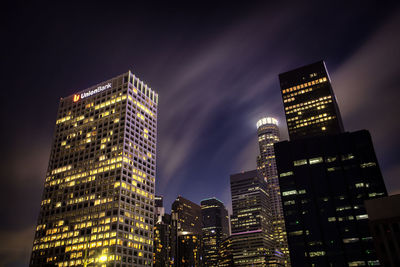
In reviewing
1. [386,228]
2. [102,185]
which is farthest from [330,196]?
[102,185]

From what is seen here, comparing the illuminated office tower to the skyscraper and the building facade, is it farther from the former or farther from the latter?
the building facade

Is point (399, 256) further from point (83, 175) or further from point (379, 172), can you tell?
point (83, 175)

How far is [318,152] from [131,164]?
337ft

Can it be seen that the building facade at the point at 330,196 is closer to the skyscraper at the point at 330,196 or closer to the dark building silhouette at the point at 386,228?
the skyscraper at the point at 330,196

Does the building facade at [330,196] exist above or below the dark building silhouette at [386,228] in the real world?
above

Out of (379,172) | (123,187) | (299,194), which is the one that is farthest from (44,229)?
(379,172)

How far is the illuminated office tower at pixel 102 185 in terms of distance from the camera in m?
154

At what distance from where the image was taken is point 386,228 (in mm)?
83812

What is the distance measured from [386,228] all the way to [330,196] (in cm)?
8395

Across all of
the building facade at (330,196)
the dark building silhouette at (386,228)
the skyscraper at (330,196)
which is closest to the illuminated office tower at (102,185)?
the skyscraper at (330,196)

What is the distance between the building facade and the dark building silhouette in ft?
232

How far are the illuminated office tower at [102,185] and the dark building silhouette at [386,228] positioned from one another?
106m

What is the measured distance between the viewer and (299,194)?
6737 inches

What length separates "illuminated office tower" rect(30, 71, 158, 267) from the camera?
153875mm
